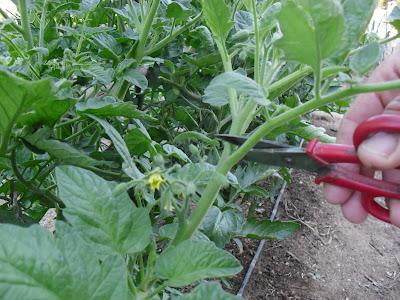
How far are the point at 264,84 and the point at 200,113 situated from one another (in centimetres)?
60

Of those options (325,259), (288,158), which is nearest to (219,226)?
(288,158)

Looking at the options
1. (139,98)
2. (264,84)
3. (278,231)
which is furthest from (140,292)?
(139,98)

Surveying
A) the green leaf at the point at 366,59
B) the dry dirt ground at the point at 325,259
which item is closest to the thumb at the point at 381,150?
the green leaf at the point at 366,59

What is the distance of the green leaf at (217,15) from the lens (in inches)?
28.6

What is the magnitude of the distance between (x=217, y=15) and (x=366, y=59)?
33cm

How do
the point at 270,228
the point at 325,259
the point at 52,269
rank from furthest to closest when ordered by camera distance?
the point at 325,259
the point at 270,228
the point at 52,269

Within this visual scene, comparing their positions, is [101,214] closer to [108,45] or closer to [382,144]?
[382,144]

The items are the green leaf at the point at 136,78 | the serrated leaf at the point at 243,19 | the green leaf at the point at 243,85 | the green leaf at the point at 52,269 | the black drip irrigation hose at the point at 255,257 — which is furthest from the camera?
the black drip irrigation hose at the point at 255,257

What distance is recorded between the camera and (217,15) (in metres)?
0.74

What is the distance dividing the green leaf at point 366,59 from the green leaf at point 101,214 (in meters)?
0.30

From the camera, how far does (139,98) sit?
3.99 ft

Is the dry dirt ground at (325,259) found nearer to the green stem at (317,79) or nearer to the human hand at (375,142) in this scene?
the human hand at (375,142)

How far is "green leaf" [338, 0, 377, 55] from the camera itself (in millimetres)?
465

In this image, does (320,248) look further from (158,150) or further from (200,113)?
(158,150)
